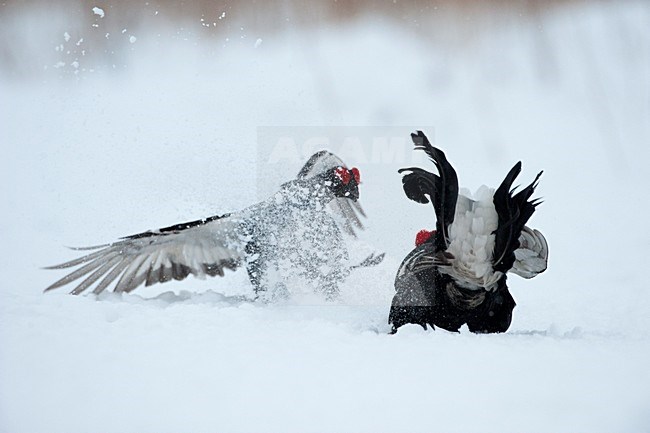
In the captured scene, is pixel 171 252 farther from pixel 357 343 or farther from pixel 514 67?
pixel 514 67

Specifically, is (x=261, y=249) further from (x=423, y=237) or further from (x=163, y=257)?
(x=423, y=237)

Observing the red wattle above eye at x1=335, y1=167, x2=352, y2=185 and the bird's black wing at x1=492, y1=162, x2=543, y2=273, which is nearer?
the bird's black wing at x1=492, y1=162, x2=543, y2=273

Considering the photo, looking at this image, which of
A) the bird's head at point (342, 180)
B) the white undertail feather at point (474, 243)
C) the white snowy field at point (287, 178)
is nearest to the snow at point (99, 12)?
the white snowy field at point (287, 178)

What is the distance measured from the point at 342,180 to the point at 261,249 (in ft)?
0.69

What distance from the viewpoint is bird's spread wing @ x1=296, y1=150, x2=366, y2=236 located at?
1.42m

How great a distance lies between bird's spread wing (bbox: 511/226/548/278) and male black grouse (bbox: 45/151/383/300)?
32 centimetres

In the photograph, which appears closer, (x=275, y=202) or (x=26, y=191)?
(x=275, y=202)

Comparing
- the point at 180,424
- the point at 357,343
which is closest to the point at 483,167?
the point at 357,343

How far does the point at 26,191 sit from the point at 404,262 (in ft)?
5.55

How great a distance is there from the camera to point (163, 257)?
1.37 m

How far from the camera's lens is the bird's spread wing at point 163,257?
132 centimetres

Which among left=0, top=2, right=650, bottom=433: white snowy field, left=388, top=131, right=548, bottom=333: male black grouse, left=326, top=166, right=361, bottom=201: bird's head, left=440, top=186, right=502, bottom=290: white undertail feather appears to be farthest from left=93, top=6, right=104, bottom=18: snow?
left=440, top=186, right=502, bottom=290: white undertail feather

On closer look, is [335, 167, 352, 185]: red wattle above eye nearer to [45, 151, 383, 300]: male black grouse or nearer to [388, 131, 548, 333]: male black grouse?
[45, 151, 383, 300]: male black grouse

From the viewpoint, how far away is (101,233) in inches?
84.3
